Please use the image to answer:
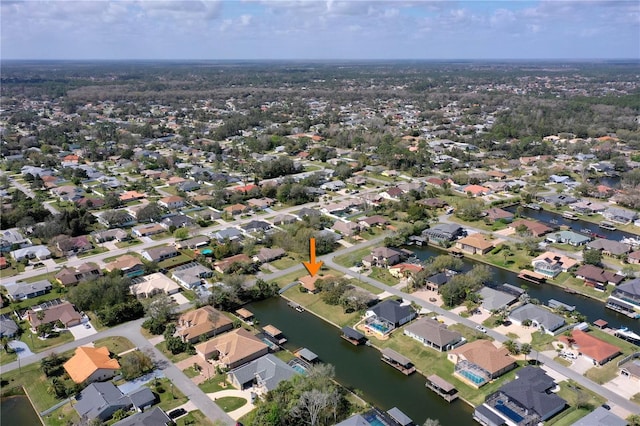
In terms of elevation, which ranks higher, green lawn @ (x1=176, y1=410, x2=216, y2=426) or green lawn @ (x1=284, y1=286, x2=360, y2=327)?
green lawn @ (x1=284, y1=286, x2=360, y2=327)

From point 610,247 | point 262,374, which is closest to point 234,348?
point 262,374

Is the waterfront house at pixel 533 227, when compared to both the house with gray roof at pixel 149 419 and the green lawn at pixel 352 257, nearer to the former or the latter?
the green lawn at pixel 352 257

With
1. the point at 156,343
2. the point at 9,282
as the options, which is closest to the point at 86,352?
the point at 156,343

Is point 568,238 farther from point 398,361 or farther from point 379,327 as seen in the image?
point 398,361

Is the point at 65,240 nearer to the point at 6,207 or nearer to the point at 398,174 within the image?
the point at 6,207

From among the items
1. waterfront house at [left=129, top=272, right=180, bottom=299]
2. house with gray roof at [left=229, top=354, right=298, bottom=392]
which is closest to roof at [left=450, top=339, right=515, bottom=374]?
house with gray roof at [left=229, top=354, right=298, bottom=392]

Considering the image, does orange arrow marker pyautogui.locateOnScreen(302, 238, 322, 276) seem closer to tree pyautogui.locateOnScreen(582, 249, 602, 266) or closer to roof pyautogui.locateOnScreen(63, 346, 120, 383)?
roof pyautogui.locateOnScreen(63, 346, 120, 383)
